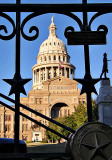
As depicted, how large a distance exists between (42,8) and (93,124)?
1.28 meters

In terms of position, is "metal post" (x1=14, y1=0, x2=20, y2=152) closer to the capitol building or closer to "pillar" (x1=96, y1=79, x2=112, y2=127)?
"pillar" (x1=96, y1=79, x2=112, y2=127)

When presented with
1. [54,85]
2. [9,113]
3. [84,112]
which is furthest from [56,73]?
[84,112]

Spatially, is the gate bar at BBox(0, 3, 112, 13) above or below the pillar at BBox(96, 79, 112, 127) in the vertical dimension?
above

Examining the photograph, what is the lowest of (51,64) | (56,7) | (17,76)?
(17,76)

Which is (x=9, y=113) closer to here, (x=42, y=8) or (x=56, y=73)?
(x=56, y=73)

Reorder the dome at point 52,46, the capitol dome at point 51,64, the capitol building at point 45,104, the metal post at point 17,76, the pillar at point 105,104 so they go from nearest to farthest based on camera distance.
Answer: the metal post at point 17,76 < the pillar at point 105,104 < the capitol building at point 45,104 < the capitol dome at point 51,64 < the dome at point 52,46

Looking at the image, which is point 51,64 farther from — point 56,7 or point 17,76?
point 17,76

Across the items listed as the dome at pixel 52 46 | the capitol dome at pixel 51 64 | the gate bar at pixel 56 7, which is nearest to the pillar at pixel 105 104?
the gate bar at pixel 56 7

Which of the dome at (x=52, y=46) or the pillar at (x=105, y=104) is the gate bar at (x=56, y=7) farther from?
the dome at (x=52, y=46)

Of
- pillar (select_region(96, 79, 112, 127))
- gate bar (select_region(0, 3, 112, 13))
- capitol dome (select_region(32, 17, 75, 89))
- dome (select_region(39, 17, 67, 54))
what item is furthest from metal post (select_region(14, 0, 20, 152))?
dome (select_region(39, 17, 67, 54))

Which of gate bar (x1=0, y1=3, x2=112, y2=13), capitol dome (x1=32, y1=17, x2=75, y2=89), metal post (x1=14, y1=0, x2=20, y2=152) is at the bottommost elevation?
metal post (x1=14, y1=0, x2=20, y2=152)

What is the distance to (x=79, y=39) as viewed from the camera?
267 cm

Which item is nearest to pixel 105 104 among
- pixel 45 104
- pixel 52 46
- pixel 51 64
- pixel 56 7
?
pixel 56 7

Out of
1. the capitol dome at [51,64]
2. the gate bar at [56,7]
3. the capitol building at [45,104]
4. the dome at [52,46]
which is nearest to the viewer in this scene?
the gate bar at [56,7]
